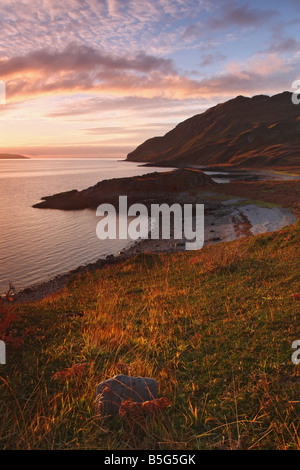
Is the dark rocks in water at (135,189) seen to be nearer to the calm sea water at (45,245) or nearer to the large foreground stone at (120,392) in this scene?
the calm sea water at (45,245)

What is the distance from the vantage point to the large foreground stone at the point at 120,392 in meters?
4.62

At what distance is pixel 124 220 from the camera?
51.6 m

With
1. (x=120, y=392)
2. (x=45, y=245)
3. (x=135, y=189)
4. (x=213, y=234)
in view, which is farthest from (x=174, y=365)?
(x=135, y=189)

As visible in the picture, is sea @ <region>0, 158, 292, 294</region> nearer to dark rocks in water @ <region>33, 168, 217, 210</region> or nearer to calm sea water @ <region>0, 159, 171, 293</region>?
calm sea water @ <region>0, 159, 171, 293</region>

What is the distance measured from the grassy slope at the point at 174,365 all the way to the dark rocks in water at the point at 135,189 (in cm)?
5947

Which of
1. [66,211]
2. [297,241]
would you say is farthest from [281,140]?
[297,241]

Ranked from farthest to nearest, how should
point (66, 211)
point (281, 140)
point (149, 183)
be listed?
1. point (281, 140)
2. point (149, 183)
3. point (66, 211)

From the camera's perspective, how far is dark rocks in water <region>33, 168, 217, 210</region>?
2785 inches

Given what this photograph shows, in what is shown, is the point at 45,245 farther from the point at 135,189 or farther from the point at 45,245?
the point at 135,189

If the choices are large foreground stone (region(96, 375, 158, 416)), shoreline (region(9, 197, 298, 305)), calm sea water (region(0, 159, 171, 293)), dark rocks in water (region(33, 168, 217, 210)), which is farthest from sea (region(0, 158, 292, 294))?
large foreground stone (region(96, 375, 158, 416))

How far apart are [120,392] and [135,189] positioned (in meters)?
72.0

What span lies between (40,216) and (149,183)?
30.8 metres
